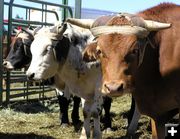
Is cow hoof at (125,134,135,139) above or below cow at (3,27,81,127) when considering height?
below

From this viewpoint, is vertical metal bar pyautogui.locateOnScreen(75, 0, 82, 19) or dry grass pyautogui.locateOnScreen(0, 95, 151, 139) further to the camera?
vertical metal bar pyautogui.locateOnScreen(75, 0, 82, 19)

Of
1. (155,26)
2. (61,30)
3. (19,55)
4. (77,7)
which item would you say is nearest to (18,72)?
(77,7)

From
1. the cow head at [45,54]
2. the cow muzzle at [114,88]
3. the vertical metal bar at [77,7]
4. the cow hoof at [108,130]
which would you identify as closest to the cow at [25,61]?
the cow hoof at [108,130]

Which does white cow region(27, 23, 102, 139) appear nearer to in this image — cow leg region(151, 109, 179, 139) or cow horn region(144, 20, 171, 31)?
cow leg region(151, 109, 179, 139)

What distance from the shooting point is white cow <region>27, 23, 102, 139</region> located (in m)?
5.89

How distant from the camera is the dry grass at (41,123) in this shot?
6.64m

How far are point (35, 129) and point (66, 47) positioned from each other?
5.72 ft

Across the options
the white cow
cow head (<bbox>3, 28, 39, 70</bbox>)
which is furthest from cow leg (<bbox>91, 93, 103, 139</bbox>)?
cow head (<bbox>3, 28, 39, 70</bbox>)

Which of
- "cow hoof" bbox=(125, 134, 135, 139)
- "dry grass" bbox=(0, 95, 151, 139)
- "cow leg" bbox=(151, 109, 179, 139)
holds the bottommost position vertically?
"dry grass" bbox=(0, 95, 151, 139)

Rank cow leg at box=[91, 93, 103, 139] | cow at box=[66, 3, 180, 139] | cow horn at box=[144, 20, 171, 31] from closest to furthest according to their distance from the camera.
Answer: cow at box=[66, 3, 180, 139], cow horn at box=[144, 20, 171, 31], cow leg at box=[91, 93, 103, 139]

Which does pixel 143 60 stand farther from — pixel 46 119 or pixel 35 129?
pixel 46 119

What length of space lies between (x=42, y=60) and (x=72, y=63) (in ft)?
1.54

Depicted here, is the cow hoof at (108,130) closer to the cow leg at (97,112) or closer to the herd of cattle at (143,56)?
the cow leg at (97,112)

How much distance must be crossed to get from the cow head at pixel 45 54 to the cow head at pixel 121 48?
2.08 m
